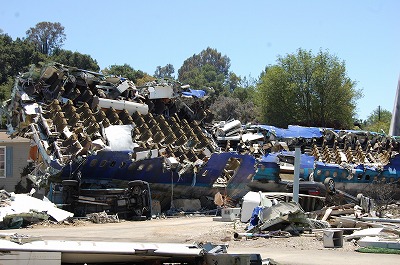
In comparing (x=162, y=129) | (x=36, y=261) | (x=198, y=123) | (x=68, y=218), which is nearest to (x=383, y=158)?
(x=198, y=123)

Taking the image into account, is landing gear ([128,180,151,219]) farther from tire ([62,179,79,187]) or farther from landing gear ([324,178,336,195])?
landing gear ([324,178,336,195])

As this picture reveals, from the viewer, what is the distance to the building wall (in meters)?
33.4

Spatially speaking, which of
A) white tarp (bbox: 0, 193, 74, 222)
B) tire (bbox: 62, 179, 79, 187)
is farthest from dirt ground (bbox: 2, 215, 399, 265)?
tire (bbox: 62, 179, 79, 187)

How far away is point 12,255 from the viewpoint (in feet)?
26.3

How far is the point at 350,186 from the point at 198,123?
328 inches

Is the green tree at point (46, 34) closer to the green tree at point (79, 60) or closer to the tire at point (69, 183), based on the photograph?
the green tree at point (79, 60)

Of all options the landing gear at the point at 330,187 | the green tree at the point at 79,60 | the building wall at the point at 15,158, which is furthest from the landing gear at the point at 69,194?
the green tree at the point at 79,60

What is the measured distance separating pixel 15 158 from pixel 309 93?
34.6 m

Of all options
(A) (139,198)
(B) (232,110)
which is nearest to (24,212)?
(A) (139,198)

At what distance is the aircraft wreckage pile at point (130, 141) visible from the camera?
2503cm

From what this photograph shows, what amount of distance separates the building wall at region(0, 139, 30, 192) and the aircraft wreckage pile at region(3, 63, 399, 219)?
15.8 ft

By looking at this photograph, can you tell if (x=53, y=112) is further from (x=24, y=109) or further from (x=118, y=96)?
(x=118, y=96)

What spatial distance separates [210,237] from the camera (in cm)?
1730

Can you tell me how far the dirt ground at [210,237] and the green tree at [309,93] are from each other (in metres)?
38.6
